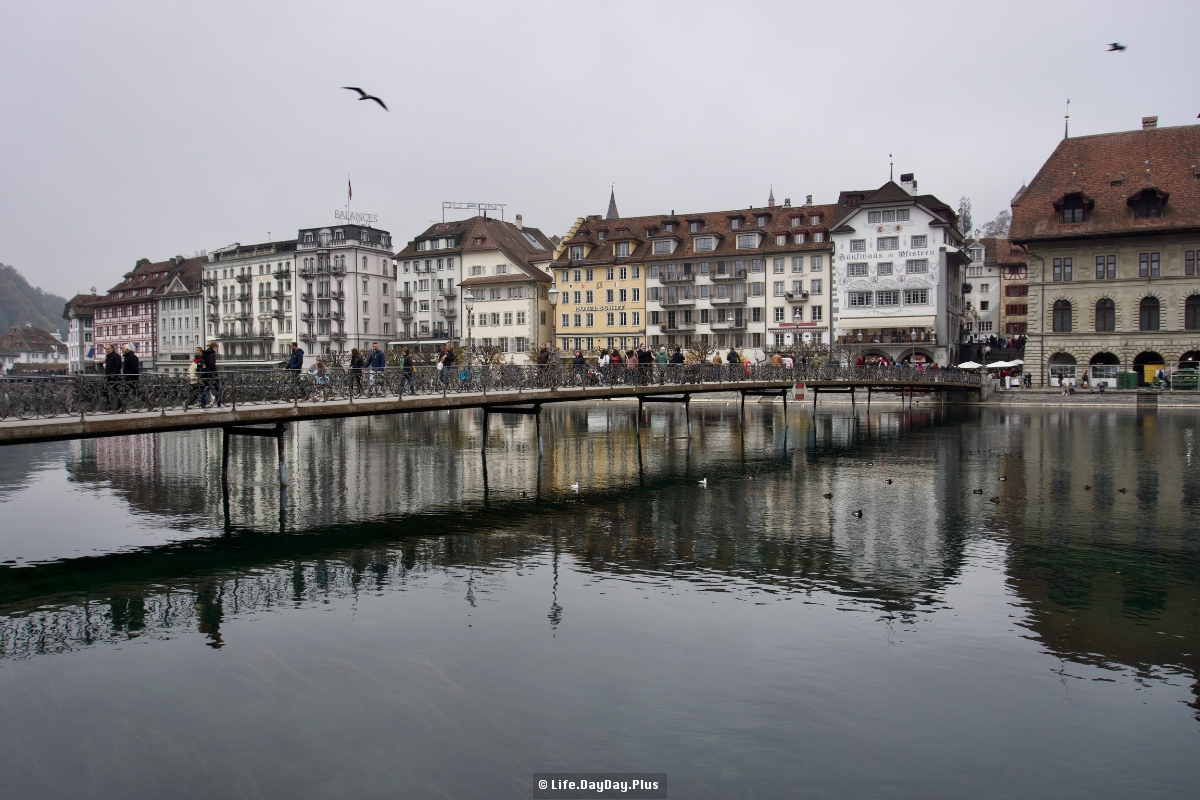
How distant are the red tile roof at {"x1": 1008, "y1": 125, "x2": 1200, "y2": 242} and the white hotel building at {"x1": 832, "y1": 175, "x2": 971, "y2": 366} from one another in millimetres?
7158

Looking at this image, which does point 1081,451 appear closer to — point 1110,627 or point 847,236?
point 1110,627

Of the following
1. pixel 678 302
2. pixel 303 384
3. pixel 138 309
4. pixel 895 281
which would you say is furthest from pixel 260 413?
pixel 138 309

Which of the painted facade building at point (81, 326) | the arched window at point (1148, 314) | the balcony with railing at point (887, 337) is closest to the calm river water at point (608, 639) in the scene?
the arched window at point (1148, 314)

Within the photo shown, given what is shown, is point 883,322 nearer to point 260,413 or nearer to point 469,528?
point 469,528

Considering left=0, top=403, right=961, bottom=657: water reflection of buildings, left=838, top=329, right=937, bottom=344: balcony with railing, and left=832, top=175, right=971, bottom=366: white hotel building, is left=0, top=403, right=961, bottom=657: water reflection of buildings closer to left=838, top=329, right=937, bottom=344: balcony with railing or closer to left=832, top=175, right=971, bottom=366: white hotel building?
left=838, top=329, right=937, bottom=344: balcony with railing

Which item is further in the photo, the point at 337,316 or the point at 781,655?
the point at 337,316

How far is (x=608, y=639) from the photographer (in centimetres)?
1408

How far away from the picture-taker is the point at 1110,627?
1424 cm

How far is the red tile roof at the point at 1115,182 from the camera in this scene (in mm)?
67312

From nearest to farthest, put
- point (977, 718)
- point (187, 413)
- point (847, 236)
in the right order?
point (977, 718), point (187, 413), point (847, 236)

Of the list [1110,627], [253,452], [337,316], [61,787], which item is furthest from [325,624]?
[337,316]

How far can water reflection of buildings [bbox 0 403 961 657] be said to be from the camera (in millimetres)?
16797

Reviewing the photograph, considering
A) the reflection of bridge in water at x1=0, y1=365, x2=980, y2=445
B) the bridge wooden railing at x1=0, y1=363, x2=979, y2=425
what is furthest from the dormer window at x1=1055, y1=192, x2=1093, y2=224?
the reflection of bridge in water at x1=0, y1=365, x2=980, y2=445

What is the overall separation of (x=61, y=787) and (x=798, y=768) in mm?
8145
